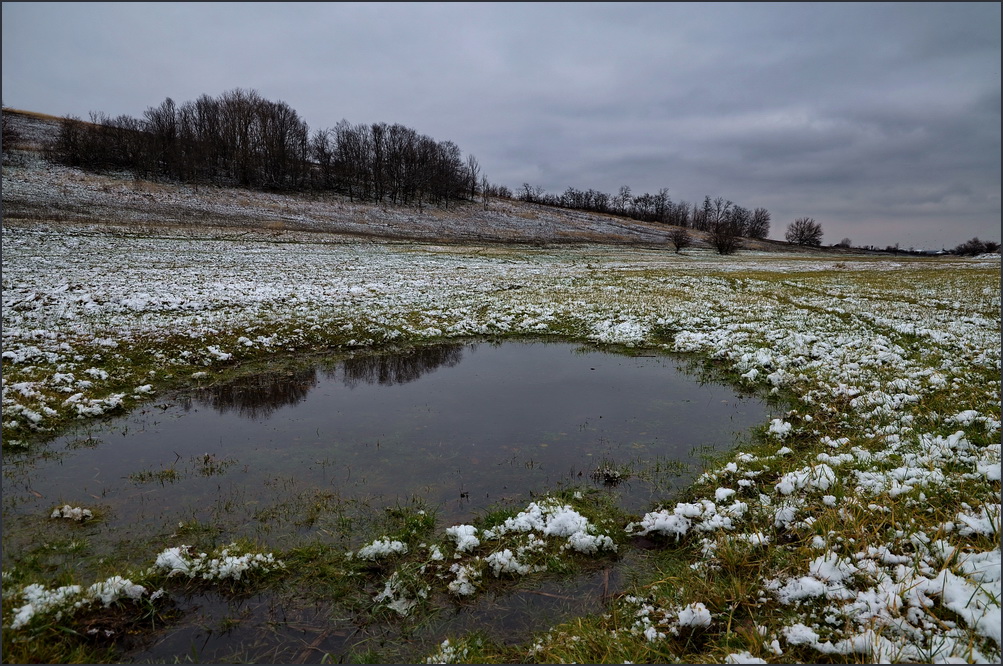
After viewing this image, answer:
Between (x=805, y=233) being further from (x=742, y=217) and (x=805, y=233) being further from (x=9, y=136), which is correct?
Result: (x=9, y=136)

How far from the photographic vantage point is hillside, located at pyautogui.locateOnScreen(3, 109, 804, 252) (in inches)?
1853

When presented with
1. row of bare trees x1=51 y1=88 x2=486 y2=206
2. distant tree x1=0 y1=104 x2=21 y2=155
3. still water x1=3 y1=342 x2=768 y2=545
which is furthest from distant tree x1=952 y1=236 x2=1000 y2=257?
distant tree x1=0 y1=104 x2=21 y2=155

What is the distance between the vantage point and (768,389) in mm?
10555

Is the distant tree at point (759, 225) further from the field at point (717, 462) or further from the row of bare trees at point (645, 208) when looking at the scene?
the field at point (717, 462)

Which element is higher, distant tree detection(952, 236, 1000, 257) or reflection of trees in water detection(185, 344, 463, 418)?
distant tree detection(952, 236, 1000, 257)

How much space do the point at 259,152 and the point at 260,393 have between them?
94.7 metres

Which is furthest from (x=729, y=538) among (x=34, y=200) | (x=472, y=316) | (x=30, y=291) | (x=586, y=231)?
(x=586, y=231)

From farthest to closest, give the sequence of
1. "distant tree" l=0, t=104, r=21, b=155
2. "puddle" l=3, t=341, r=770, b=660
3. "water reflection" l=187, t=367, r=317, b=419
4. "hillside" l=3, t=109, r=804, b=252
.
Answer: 1. "distant tree" l=0, t=104, r=21, b=155
2. "hillside" l=3, t=109, r=804, b=252
3. "water reflection" l=187, t=367, r=317, b=419
4. "puddle" l=3, t=341, r=770, b=660

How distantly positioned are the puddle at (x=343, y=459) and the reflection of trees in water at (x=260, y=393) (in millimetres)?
45

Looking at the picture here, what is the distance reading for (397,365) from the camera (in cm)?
1267

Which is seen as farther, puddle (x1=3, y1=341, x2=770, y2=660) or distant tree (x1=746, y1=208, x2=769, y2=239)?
distant tree (x1=746, y1=208, x2=769, y2=239)

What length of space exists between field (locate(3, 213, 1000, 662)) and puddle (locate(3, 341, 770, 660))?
1.41 feet

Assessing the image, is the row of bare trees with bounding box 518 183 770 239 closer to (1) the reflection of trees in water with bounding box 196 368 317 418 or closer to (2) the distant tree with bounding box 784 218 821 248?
(2) the distant tree with bounding box 784 218 821 248

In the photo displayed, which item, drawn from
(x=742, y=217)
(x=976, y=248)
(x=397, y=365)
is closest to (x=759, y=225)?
(x=742, y=217)
